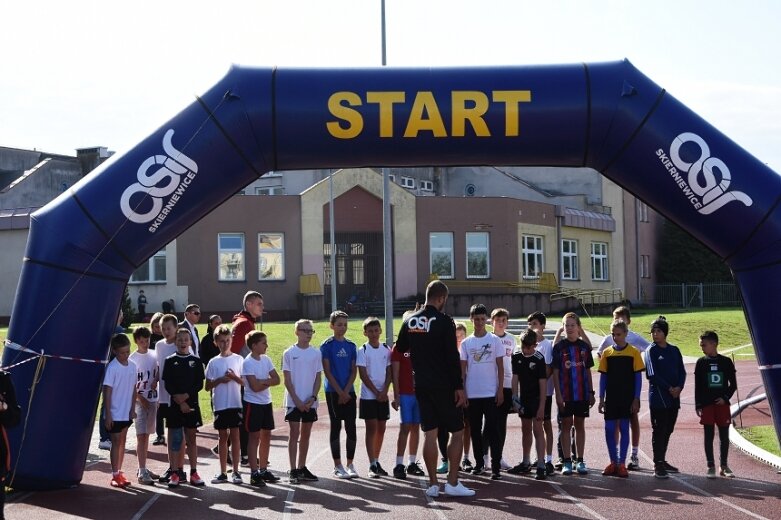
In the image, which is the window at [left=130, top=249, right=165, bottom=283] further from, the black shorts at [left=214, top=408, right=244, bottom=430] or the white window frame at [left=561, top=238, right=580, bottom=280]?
the black shorts at [left=214, top=408, right=244, bottom=430]

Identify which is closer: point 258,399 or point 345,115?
point 345,115

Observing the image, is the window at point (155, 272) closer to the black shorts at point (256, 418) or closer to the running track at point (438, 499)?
the running track at point (438, 499)

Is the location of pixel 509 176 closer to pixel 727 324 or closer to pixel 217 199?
pixel 727 324

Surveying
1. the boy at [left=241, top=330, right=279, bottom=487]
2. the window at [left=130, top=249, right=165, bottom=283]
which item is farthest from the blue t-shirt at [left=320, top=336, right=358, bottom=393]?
the window at [left=130, top=249, right=165, bottom=283]

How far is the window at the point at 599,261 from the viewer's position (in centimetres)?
5681

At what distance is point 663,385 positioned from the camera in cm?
1186

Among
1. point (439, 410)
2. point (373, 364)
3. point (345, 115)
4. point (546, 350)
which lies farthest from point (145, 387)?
point (546, 350)

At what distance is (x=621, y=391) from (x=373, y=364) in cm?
284

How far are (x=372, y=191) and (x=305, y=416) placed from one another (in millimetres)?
35506

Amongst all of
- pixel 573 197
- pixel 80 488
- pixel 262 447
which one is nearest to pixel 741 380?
pixel 262 447

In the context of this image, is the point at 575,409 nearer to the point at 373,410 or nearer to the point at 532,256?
the point at 373,410

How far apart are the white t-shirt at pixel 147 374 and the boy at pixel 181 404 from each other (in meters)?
0.72

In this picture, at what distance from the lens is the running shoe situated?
456 inches

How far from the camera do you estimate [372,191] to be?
46.9 m
